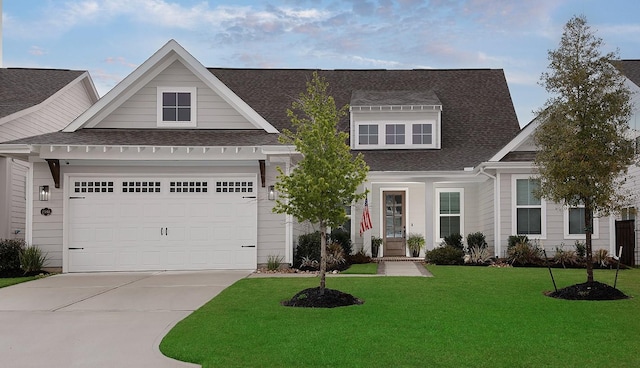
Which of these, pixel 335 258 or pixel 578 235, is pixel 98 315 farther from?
pixel 578 235

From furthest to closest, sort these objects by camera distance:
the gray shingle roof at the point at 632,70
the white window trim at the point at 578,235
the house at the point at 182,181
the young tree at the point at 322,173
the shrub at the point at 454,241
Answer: the gray shingle roof at the point at 632,70, the shrub at the point at 454,241, the white window trim at the point at 578,235, the house at the point at 182,181, the young tree at the point at 322,173

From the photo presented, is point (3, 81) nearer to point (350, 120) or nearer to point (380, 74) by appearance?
point (350, 120)

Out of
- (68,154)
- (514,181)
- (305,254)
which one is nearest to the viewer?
(68,154)

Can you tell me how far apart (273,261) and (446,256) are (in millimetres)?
5251

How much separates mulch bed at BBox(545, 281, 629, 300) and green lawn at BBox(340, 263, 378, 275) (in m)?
5.22

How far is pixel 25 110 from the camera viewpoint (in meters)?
20.9

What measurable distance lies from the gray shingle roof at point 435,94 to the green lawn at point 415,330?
31.8 ft

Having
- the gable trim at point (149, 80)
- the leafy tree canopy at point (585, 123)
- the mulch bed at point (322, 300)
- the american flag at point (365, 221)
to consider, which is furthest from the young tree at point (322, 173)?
the american flag at point (365, 221)

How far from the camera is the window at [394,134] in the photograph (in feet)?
76.9

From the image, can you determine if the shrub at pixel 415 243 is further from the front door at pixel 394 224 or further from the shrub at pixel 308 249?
the shrub at pixel 308 249

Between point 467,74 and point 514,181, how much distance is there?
29.8 feet

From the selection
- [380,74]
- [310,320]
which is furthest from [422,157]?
[310,320]

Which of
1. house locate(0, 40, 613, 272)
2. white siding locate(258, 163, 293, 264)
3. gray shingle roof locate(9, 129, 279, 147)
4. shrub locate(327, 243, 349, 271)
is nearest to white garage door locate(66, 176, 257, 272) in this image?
house locate(0, 40, 613, 272)

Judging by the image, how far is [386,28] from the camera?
20078mm
